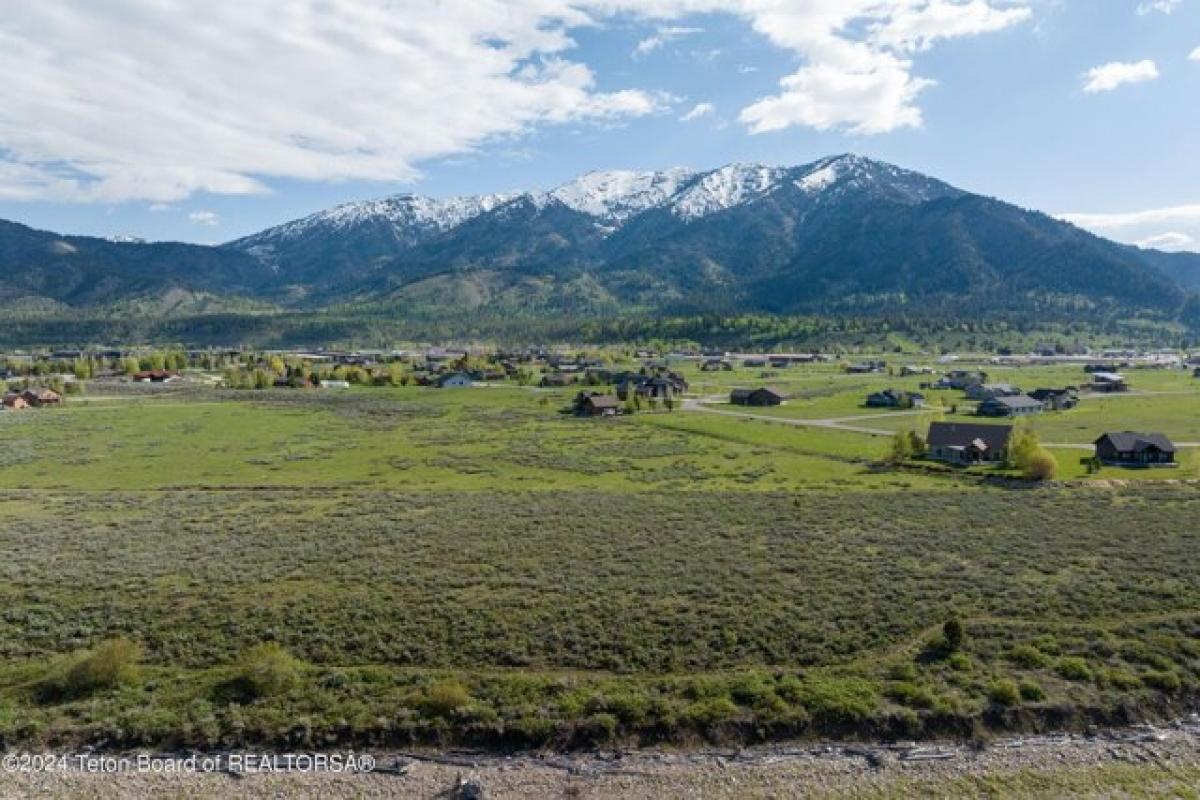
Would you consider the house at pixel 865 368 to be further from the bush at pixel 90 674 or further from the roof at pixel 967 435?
the bush at pixel 90 674

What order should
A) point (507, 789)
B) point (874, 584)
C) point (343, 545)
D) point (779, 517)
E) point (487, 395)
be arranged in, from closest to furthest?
point (507, 789) → point (874, 584) → point (343, 545) → point (779, 517) → point (487, 395)

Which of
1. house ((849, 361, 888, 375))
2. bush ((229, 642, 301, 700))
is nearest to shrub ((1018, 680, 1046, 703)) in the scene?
bush ((229, 642, 301, 700))

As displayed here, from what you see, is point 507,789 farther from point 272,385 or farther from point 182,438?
point 272,385

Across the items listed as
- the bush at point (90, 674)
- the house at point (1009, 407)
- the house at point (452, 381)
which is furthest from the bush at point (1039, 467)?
the house at point (452, 381)

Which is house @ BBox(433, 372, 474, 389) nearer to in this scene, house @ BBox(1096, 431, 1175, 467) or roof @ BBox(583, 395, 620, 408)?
roof @ BBox(583, 395, 620, 408)

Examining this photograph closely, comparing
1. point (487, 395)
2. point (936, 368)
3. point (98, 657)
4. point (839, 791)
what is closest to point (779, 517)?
point (839, 791)

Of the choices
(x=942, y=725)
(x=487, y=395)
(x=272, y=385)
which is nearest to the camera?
(x=942, y=725)
